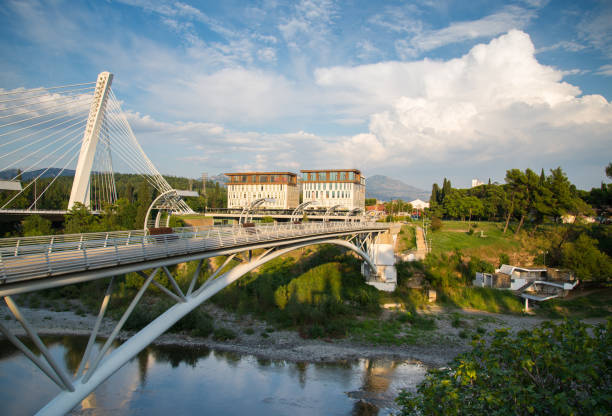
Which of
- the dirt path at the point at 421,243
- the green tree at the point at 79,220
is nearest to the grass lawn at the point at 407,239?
the dirt path at the point at 421,243

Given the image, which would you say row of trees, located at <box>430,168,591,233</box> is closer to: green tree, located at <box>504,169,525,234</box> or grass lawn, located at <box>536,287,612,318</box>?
green tree, located at <box>504,169,525,234</box>

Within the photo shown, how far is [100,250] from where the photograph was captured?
434 inches

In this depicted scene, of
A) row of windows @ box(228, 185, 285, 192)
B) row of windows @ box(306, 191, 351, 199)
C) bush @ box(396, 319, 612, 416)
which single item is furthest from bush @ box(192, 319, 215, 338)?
row of windows @ box(228, 185, 285, 192)

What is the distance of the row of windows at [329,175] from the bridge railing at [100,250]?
49638 millimetres

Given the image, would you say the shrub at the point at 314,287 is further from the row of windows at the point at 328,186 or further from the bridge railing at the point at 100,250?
the row of windows at the point at 328,186

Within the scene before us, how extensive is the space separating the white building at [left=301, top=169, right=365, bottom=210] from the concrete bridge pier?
94.0 ft

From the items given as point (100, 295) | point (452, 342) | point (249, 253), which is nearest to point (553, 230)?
point (452, 342)

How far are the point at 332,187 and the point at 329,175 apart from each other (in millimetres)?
2539

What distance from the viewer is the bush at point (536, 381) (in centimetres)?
615

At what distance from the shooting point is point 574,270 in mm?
31641

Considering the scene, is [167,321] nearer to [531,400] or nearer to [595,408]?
[531,400]

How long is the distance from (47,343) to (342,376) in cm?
1814

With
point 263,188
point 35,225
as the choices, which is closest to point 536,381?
point 35,225

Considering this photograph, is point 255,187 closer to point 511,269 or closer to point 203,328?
point 511,269
